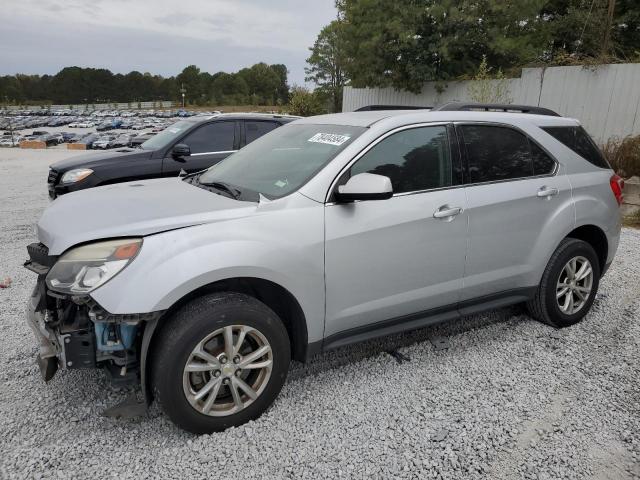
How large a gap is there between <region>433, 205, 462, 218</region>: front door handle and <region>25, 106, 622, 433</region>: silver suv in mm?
16

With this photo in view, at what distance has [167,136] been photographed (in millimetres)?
7121

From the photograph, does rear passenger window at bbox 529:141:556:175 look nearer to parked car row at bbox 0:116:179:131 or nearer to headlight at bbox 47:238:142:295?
headlight at bbox 47:238:142:295

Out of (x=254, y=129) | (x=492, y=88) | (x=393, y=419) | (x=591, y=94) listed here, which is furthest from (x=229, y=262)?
(x=492, y=88)

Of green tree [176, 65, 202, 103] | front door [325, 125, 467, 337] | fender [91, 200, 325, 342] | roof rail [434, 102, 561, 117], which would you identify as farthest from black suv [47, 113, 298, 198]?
green tree [176, 65, 202, 103]

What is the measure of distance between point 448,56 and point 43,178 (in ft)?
42.2

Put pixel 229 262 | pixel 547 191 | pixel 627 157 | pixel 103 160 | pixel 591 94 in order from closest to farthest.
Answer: pixel 229 262
pixel 547 191
pixel 103 160
pixel 627 157
pixel 591 94

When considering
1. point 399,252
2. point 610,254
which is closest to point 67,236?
point 399,252

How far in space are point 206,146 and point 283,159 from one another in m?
4.13

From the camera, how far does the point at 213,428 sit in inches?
102

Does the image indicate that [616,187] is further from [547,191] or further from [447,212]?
[447,212]

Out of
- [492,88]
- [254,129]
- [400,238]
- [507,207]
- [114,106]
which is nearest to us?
[400,238]

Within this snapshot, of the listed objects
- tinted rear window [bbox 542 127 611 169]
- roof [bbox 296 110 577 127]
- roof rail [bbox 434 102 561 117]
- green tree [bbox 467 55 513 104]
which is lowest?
tinted rear window [bbox 542 127 611 169]

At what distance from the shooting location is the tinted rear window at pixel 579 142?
3885 millimetres

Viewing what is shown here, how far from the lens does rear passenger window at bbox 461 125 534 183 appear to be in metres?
3.40
